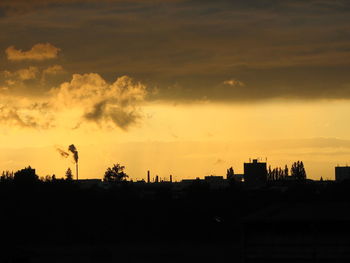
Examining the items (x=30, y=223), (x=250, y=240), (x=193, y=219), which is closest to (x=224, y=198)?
(x=193, y=219)

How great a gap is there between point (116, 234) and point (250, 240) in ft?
199

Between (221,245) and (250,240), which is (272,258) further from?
(221,245)

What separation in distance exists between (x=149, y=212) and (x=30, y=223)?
13.2 meters

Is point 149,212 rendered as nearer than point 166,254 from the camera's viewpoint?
No

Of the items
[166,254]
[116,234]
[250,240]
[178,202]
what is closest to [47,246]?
[116,234]

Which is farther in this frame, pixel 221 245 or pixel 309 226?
pixel 221 245

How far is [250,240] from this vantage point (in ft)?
143

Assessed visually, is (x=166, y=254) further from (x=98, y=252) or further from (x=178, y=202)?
(x=178, y=202)

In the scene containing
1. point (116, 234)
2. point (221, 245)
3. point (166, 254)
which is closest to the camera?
point (166, 254)

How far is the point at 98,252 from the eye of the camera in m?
85.6

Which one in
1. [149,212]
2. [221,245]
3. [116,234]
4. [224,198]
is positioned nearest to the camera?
[221,245]

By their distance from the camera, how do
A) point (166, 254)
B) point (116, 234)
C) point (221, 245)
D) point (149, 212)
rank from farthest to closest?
point (149, 212)
point (116, 234)
point (221, 245)
point (166, 254)

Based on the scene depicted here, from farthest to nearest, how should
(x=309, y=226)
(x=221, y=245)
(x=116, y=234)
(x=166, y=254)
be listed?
(x=116, y=234)
(x=221, y=245)
(x=166, y=254)
(x=309, y=226)

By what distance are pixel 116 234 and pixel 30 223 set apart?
10.2 meters
